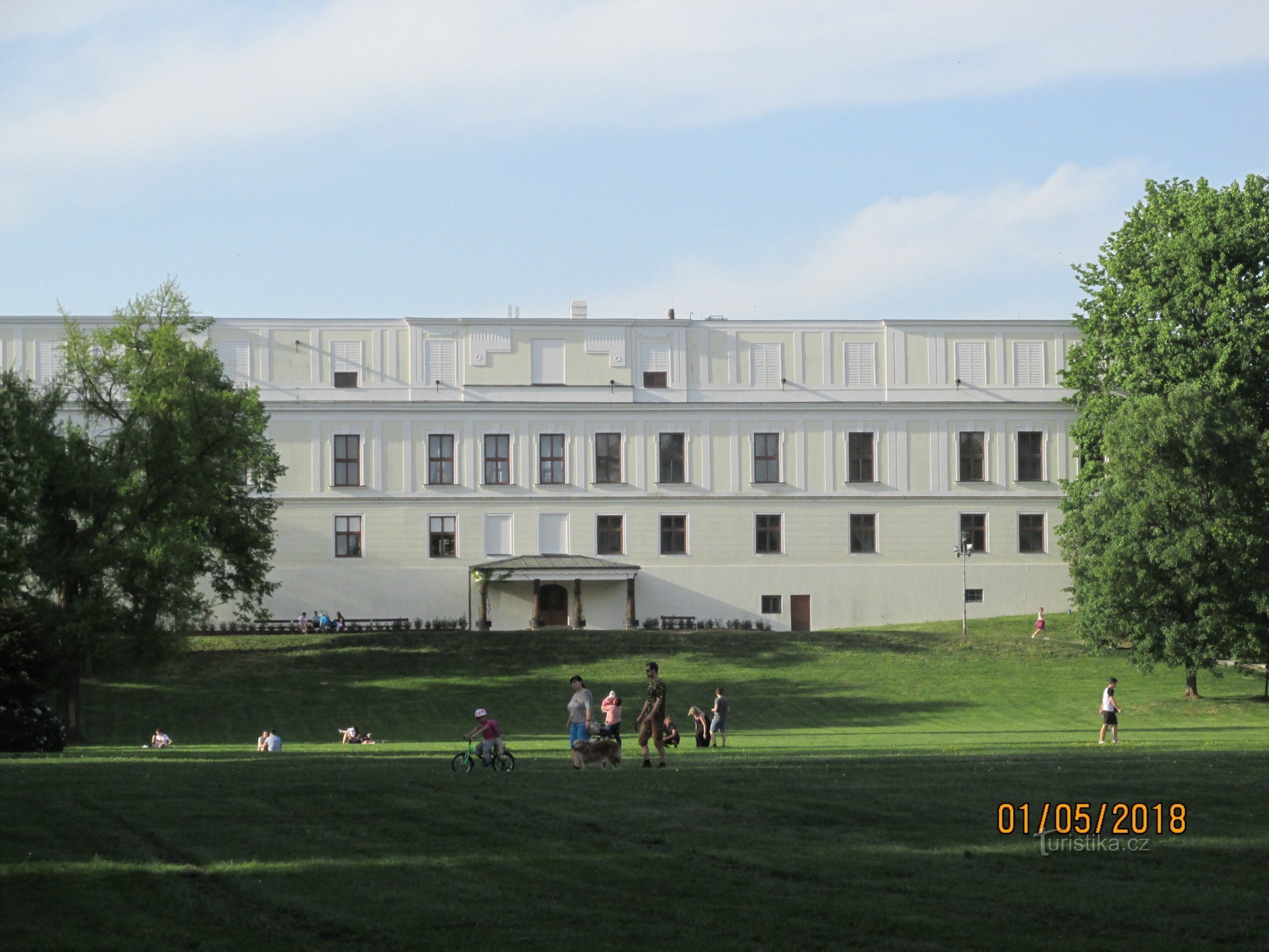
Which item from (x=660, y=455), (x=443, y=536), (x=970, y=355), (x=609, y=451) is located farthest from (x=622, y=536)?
(x=970, y=355)

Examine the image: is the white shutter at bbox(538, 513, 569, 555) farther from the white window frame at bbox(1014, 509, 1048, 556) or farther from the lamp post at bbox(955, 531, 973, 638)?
the white window frame at bbox(1014, 509, 1048, 556)

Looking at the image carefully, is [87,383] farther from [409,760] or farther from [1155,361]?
[1155,361]

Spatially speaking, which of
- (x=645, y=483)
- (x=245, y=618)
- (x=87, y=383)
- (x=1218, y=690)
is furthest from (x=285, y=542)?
(x=1218, y=690)

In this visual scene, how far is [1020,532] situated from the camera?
67.4 meters

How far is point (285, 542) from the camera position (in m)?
64.5

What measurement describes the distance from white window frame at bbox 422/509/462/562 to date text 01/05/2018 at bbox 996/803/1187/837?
50.2 m

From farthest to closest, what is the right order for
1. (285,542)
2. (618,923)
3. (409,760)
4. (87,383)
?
1. (285,542)
2. (87,383)
3. (409,760)
4. (618,923)

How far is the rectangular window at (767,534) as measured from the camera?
66.4m

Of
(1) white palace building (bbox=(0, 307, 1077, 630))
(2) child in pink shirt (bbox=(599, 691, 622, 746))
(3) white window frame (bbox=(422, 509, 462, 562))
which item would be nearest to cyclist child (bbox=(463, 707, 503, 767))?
(2) child in pink shirt (bbox=(599, 691, 622, 746))

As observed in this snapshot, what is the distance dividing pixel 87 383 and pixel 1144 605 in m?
31.4

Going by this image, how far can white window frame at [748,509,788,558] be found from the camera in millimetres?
66312

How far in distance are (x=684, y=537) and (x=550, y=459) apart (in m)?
6.73

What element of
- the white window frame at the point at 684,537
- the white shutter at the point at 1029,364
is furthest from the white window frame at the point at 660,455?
the white shutter at the point at 1029,364

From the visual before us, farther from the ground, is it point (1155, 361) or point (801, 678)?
point (1155, 361)
